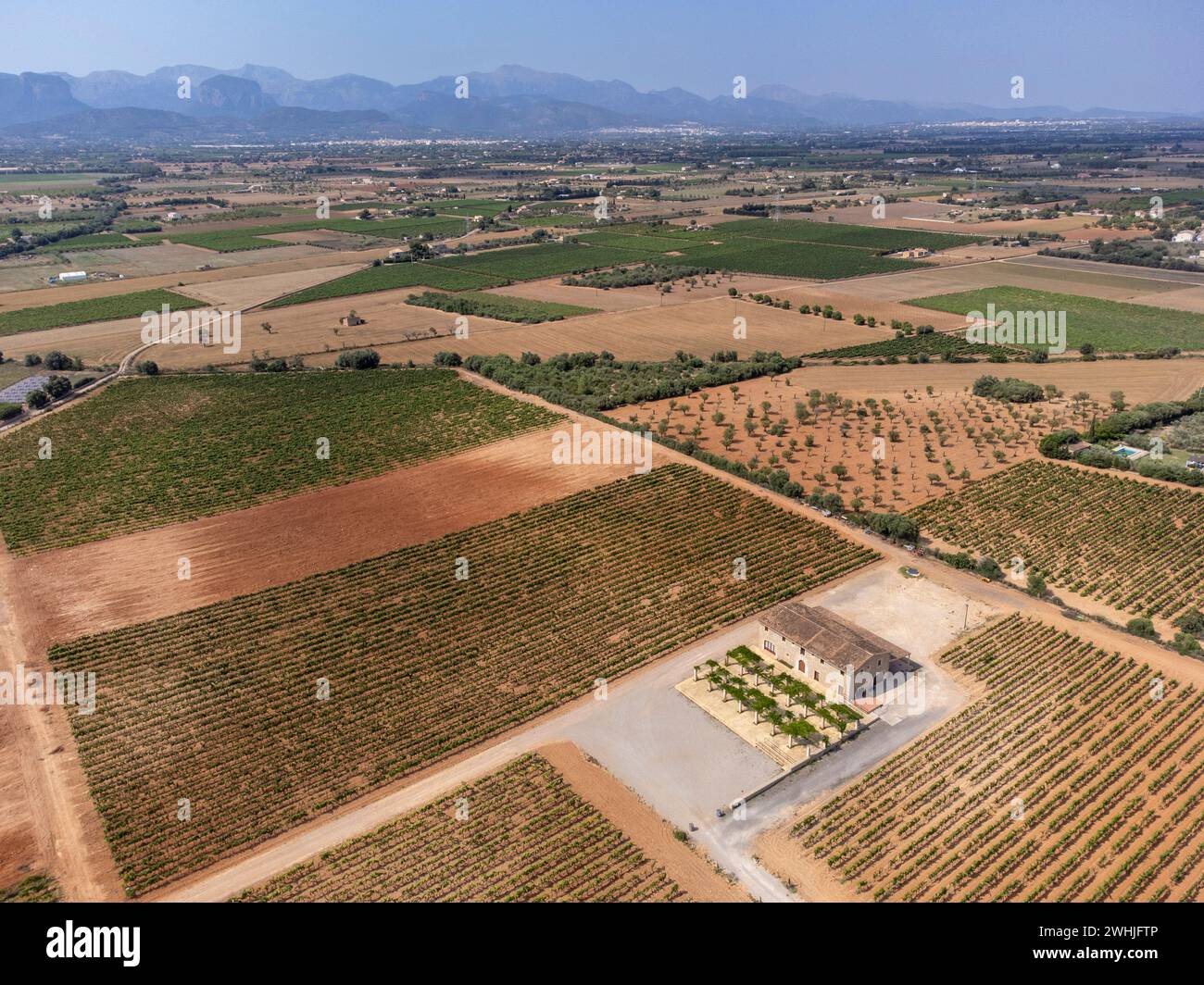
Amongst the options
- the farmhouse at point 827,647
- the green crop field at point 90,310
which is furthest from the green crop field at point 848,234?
A: the farmhouse at point 827,647

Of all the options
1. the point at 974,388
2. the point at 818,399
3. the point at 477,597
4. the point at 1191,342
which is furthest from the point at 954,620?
the point at 1191,342

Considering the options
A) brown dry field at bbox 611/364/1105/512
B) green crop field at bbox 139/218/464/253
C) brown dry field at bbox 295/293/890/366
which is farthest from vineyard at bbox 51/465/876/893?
green crop field at bbox 139/218/464/253

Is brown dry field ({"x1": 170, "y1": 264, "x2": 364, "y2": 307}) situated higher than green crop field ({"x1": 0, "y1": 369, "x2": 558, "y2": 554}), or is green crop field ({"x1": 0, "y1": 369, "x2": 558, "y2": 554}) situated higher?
brown dry field ({"x1": 170, "y1": 264, "x2": 364, "y2": 307})

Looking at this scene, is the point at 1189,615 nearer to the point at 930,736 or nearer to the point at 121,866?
the point at 930,736

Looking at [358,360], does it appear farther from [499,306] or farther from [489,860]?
[489,860]

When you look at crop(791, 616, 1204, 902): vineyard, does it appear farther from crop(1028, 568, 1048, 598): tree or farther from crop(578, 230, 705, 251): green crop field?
crop(578, 230, 705, 251): green crop field

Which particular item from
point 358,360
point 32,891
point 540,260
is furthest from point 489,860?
point 540,260

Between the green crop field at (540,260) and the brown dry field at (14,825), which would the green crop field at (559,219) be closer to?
the green crop field at (540,260)
